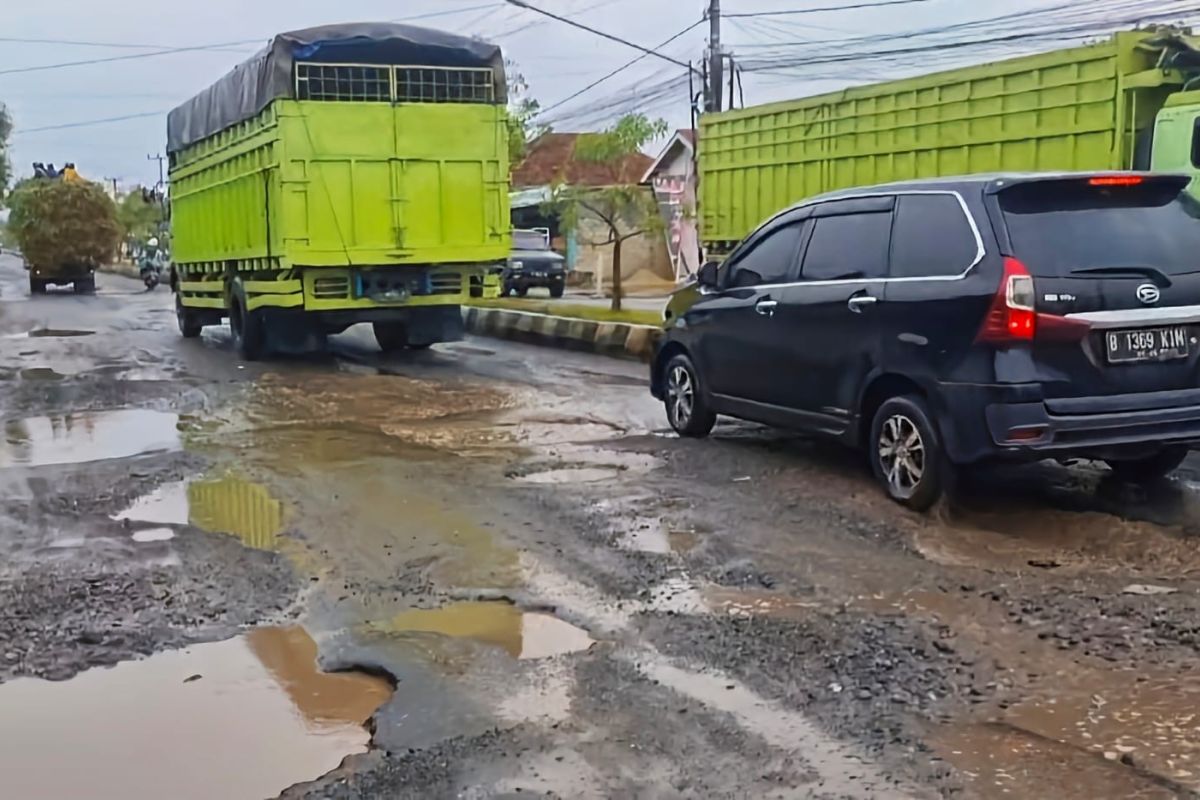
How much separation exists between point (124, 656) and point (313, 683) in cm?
79

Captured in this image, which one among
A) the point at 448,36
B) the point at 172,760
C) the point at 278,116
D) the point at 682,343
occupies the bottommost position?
the point at 172,760

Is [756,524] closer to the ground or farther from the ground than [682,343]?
closer to the ground

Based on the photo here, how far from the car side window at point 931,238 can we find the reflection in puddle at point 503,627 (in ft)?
9.23

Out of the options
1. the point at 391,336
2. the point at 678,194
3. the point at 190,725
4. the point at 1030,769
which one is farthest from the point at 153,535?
the point at 678,194

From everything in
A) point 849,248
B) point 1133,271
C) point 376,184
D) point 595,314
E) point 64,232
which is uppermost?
point 376,184

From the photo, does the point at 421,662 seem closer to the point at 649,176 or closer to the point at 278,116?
the point at 278,116

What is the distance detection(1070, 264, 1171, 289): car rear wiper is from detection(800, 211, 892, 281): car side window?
3.71 ft

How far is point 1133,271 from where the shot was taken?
657 cm

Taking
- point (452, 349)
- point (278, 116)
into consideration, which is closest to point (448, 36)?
point (278, 116)

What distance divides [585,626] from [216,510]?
3.11m

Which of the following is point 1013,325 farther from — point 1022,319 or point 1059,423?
point 1059,423

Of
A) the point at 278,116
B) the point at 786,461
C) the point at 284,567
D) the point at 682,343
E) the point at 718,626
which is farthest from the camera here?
the point at 278,116

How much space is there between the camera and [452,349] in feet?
60.0

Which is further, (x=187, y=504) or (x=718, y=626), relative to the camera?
(x=187, y=504)
